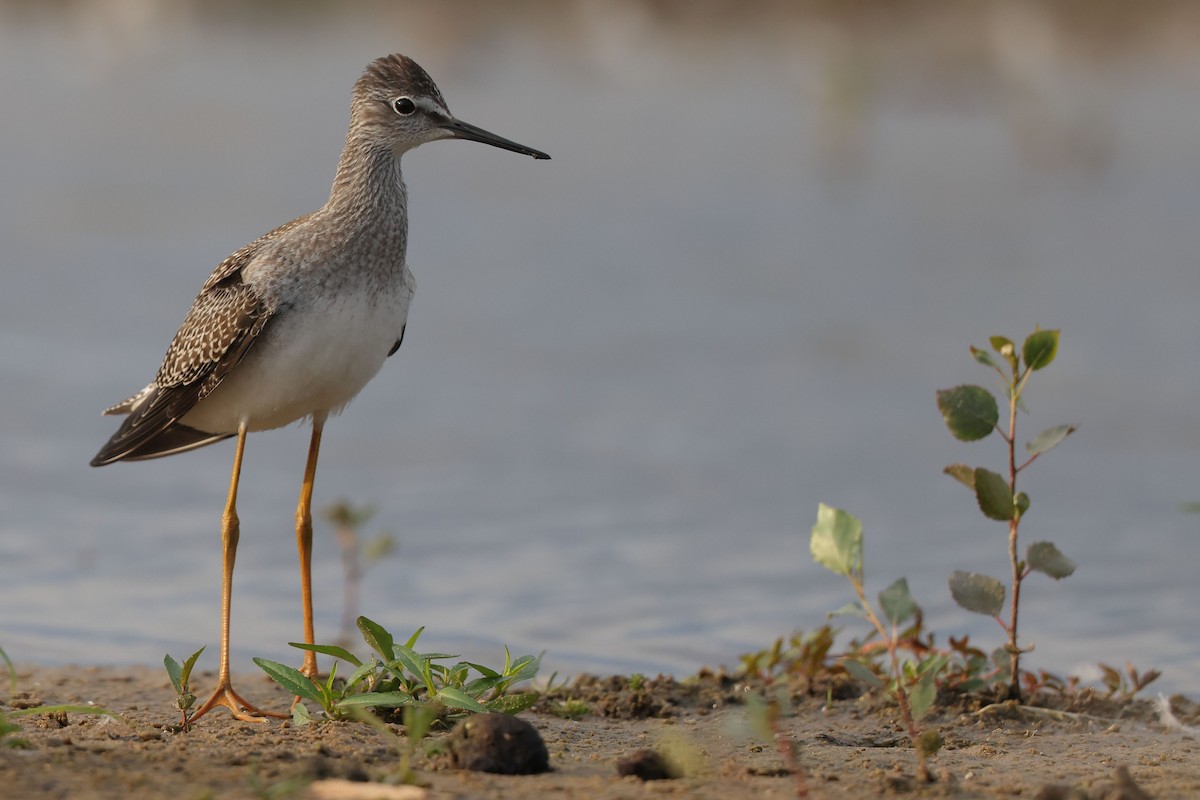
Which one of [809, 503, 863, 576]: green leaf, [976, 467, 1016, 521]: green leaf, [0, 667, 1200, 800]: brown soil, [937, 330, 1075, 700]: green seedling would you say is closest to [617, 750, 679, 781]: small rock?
[0, 667, 1200, 800]: brown soil

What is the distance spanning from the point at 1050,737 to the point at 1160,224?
26.3 ft

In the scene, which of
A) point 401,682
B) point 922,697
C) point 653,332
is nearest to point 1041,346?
point 922,697

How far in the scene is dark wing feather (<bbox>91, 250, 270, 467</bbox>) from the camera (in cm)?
638

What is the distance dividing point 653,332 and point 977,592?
6.02m

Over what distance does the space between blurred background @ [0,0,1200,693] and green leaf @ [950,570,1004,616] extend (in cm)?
143

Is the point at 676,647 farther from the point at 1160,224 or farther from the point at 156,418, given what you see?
the point at 1160,224

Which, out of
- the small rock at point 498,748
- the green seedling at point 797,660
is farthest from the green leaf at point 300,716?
the green seedling at point 797,660

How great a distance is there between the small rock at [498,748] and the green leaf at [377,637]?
0.70 m

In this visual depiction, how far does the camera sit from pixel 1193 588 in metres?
7.98

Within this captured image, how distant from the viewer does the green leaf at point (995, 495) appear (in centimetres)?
575

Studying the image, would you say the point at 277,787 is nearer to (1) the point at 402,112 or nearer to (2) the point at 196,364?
(2) the point at 196,364

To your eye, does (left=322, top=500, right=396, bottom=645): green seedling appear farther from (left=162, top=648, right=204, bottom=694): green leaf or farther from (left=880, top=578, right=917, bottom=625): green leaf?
(left=880, top=578, right=917, bottom=625): green leaf

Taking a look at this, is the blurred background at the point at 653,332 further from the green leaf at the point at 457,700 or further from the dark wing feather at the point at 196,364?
the green leaf at the point at 457,700

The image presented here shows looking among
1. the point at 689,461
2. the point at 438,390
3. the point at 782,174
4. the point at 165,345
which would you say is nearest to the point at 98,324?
the point at 165,345
